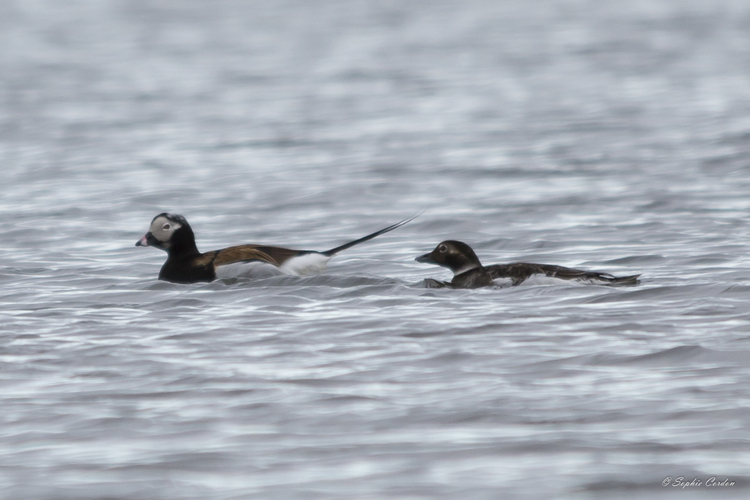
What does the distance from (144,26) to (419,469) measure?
159 feet

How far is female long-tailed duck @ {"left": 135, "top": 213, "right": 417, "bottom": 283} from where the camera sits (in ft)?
35.0

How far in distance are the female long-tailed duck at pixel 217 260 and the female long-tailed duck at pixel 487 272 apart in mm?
924

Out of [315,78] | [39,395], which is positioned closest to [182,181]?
[39,395]

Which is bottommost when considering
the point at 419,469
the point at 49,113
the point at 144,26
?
the point at 419,469

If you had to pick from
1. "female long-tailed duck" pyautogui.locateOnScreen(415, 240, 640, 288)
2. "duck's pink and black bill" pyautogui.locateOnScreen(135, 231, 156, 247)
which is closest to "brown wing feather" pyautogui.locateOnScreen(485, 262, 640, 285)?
"female long-tailed duck" pyautogui.locateOnScreen(415, 240, 640, 288)

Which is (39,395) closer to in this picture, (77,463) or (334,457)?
(77,463)

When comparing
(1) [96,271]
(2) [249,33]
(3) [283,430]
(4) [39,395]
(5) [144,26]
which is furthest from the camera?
(5) [144,26]

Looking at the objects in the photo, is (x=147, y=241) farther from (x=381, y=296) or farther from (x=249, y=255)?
(x=381, y=296)

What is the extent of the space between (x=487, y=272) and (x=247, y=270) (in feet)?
6.25

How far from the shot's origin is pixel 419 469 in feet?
18.4

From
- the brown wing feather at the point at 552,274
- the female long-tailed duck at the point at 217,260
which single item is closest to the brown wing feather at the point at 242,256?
the female long-tailed duck at the point at 217,260

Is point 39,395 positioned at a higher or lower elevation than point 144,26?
lower

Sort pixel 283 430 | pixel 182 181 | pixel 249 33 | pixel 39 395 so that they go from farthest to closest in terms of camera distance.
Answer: pixel 249 33 < pixel 182 181 < pixel 39 395 < pixel 283 430

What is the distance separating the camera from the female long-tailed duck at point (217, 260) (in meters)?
10.7
